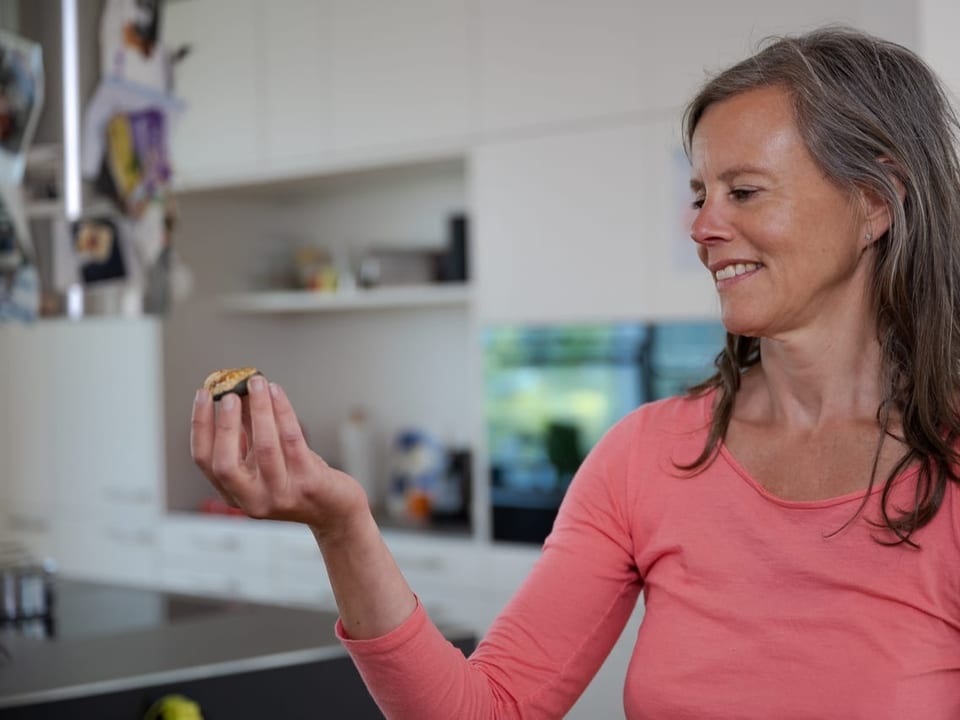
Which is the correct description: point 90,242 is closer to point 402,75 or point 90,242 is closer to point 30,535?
point 402,75

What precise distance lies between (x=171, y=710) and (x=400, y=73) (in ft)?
7.71

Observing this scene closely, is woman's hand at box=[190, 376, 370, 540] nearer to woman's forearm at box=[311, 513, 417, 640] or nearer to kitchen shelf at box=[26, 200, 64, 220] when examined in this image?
woman's forearm at box=[311, 513, 417, 640]

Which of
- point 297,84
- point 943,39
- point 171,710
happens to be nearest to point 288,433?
point 943,39

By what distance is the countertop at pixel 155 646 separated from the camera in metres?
Result: 1.99

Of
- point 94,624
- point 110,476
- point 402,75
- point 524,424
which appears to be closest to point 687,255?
point 524,424

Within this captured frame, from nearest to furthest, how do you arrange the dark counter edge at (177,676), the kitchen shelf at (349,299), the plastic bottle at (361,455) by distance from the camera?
the dark counter edge at (177,676), the kitchen shelf at (349,299), the plastic bottle at (361,455)

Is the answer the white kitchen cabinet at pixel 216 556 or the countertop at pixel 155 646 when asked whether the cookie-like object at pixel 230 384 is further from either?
the white kitchen cabinet at pixel 216 556

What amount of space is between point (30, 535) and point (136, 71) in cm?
295

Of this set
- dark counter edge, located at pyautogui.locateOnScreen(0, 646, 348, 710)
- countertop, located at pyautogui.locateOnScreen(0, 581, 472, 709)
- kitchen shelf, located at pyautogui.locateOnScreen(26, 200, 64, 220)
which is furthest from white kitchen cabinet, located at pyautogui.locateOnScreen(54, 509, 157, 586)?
dark counter edge, located at pyautogui.locateOnScreen(0, 646, 348, 710)

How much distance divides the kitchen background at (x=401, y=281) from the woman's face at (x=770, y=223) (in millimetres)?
1585

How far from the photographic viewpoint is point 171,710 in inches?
77.4

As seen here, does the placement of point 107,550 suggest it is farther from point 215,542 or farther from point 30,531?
point 215,542

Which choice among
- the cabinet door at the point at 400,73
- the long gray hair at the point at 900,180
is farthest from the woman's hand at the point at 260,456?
the cabinet door at the point at 400,73

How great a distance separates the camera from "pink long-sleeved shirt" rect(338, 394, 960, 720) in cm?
117
